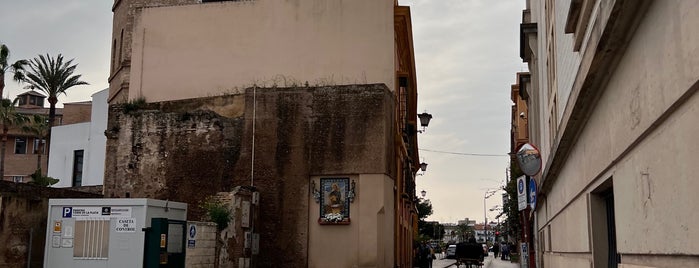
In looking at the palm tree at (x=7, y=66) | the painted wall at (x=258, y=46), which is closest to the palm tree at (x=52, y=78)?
the palm tree at (x=7, y=66)

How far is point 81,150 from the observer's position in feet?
162

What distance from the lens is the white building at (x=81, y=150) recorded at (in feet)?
153

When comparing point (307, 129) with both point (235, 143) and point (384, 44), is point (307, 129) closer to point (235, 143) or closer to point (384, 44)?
point (235, 143)

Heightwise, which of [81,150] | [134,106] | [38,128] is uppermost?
[38,128]

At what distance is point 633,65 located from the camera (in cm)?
462

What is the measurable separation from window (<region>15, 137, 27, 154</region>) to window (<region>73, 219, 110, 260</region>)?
4814 centimetres

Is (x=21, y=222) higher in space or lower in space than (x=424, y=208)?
lower

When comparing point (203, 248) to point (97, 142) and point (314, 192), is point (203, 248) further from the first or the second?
point (97, 142)

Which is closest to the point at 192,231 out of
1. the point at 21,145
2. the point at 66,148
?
the point at 66,148

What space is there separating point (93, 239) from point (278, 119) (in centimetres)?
895

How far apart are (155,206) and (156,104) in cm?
1117

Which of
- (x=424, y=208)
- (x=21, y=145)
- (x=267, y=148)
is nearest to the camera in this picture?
(x=267, y=148)

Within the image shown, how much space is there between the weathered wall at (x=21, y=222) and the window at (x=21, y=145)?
150 feet

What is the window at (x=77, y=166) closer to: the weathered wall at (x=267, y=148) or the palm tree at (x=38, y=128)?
the palm tree at (x=38, y=128)
